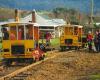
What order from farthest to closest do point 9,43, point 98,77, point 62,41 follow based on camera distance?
point 62,41 → point 9,43 → point 98,77

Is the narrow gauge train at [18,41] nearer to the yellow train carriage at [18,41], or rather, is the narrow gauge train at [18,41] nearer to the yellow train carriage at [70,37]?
the yellow train carriage at [18,41]

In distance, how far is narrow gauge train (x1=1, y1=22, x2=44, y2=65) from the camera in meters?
30.6

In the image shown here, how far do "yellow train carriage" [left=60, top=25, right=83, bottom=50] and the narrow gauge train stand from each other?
62.2ft

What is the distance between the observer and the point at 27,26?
30.9 m

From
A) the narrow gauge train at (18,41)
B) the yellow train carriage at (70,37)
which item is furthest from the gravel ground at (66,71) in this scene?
the yellow train carriage at (70,37)

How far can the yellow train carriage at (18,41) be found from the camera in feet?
100

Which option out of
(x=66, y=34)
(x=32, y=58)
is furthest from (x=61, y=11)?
(x=32, y=58)

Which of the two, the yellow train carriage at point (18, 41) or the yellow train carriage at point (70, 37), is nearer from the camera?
the yellow train carriage at point (18, 41)

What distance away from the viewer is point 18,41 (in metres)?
30.5

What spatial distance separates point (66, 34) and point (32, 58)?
19.3 m

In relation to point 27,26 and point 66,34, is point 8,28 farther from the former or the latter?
point 66,34

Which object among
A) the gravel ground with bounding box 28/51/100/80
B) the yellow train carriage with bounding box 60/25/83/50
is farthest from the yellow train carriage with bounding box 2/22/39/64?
the yellow train carriage with bounding box 60/25/83/50

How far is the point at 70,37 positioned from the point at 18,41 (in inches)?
771

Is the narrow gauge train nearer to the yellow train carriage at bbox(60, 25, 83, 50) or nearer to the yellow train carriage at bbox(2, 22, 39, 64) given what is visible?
the yellow train carriage at bbox(2, 22, 39, 64)
